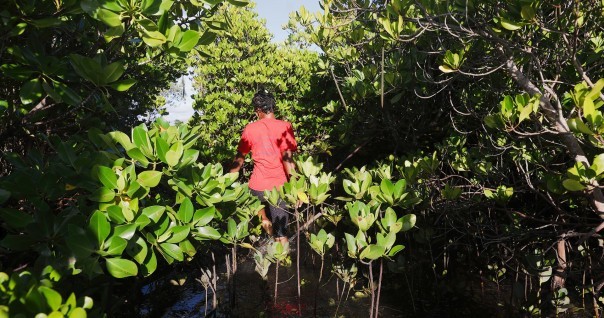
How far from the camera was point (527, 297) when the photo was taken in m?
2.95

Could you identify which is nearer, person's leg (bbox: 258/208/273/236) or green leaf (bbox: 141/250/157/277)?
green leaf (bbox: 141/250/157/277)

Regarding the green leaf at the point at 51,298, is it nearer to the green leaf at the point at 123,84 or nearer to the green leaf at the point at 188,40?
the green leaf at the point at 123,84

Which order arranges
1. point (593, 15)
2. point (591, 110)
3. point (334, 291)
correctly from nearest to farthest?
point (591, 110) < point (593, 15) < point (334, 291)

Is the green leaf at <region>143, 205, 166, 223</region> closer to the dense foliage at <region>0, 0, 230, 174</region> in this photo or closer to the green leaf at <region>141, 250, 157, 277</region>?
the green leaf at <region>141, 250, 157, 277</region>

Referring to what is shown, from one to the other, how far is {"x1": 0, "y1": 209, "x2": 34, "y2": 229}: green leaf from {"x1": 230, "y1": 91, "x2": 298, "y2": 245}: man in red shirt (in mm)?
2382

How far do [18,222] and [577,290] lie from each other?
3.90 meters

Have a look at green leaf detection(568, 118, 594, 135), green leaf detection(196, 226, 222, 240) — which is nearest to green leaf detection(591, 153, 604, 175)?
green leaf detection(568, 118, 594, 135)

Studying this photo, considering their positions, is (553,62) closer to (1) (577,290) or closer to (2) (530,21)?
(2) (530,21)

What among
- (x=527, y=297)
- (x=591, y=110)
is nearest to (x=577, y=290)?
(x=527, y=297)

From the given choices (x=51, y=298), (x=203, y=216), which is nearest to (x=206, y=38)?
(x=203, y=216)

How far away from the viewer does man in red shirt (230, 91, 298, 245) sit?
383 centimetres

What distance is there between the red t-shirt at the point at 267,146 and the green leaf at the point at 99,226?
2.50m

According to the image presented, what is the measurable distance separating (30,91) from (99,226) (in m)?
0.73

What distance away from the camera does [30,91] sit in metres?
1.58
